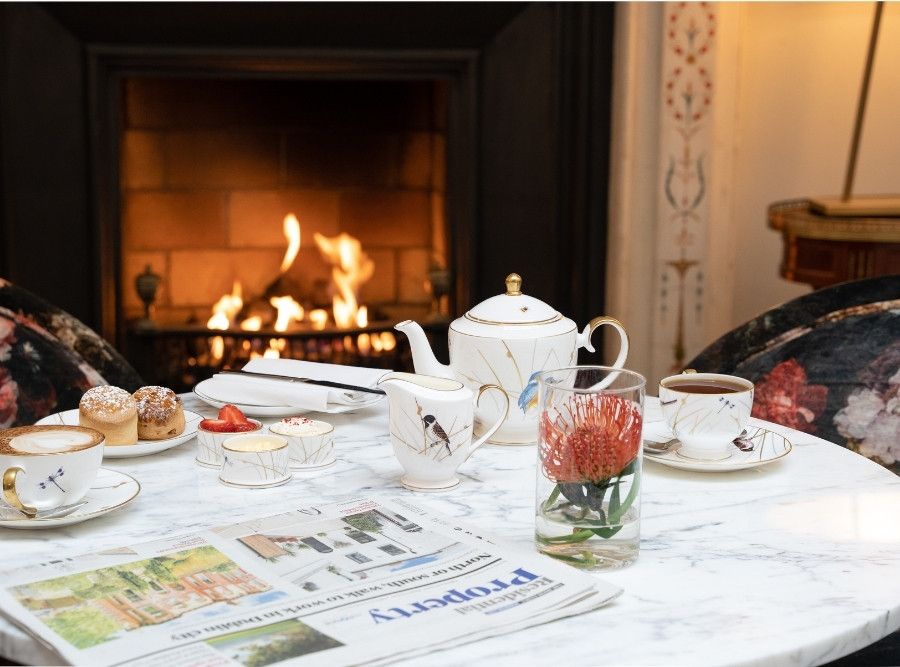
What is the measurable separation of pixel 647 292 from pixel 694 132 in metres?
0.37

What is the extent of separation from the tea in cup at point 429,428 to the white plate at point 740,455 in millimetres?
197

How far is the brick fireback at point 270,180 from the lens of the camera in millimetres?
2857

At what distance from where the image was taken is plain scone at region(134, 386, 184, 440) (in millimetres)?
1236

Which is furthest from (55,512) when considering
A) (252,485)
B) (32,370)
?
(32,370)

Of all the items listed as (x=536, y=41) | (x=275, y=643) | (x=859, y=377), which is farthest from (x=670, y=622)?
(x=536, y=41)

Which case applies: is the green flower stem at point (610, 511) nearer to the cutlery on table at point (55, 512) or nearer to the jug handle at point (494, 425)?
the jug handle at point (494, 425)

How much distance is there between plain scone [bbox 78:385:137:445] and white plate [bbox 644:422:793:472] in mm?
515

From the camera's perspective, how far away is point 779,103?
9.70ft

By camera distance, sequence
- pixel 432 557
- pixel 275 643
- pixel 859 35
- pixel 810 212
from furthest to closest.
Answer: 1. pixel 859 35
2. pixel 810 212
3. pixel 432 557
4. pixel 275 643

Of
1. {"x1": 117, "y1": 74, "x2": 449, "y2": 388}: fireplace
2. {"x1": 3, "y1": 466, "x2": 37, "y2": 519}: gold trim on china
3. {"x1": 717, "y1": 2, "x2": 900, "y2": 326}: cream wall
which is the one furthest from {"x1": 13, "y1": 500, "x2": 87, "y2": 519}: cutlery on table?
{"x1": 717, "y1": 2, "x2": 900, "y2": 326}: cream wall

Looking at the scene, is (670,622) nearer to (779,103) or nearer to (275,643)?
(275,643)

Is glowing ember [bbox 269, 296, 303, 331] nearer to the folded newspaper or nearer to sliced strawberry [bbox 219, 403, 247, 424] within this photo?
sliced strawberry [bbox 219, 403, 247, 424]

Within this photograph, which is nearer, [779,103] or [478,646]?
[478,646]

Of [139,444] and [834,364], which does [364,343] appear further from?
[139,444]
